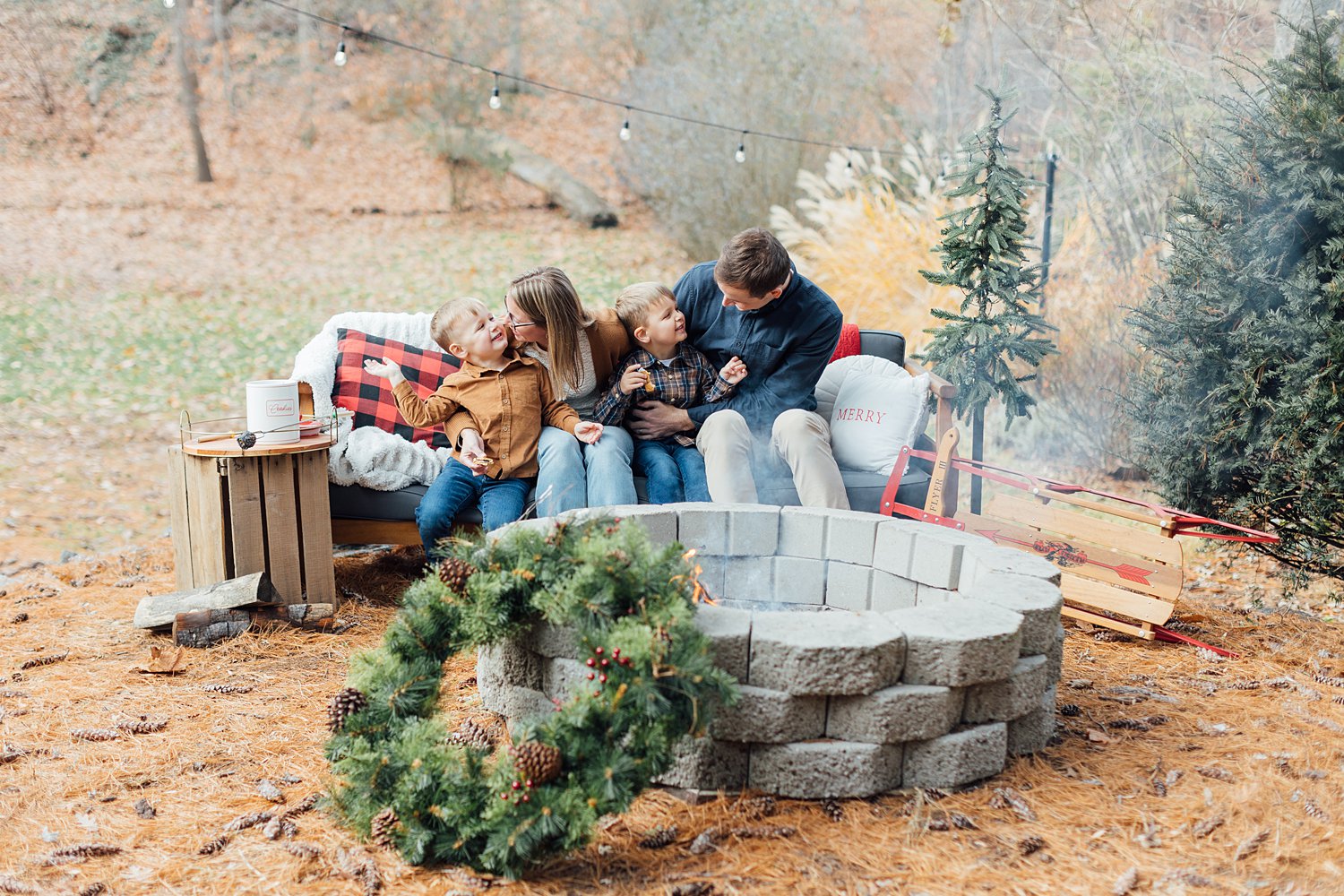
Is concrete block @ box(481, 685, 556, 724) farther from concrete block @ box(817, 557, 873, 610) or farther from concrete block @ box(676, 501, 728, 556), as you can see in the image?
concrete block @ box(817, 557, 873, 610)

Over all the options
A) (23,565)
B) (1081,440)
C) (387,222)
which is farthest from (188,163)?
(1081,440)

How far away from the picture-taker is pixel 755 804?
2252mm

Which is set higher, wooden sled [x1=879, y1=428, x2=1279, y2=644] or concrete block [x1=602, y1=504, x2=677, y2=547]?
concrete block [x1=602, y1=504, x2=677, y2=547]

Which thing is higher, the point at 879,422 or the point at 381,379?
the point at 381,379

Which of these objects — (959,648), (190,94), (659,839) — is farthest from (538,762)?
(190,94)

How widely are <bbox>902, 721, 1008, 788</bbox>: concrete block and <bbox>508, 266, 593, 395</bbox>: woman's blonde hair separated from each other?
1886 millimetres

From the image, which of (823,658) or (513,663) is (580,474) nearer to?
(513,663)

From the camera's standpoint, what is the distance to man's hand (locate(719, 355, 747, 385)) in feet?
12.2

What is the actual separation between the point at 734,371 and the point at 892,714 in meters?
1.74

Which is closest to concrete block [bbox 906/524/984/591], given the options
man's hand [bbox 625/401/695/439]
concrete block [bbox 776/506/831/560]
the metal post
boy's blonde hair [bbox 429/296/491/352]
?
concrete block [bbox 776/506/831/560]

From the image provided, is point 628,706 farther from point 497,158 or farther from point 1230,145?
point 497,158

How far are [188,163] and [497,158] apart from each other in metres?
3.12

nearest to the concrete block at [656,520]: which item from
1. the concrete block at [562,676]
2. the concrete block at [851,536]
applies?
the concrete block at [851,536]

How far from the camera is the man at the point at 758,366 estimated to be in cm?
347
